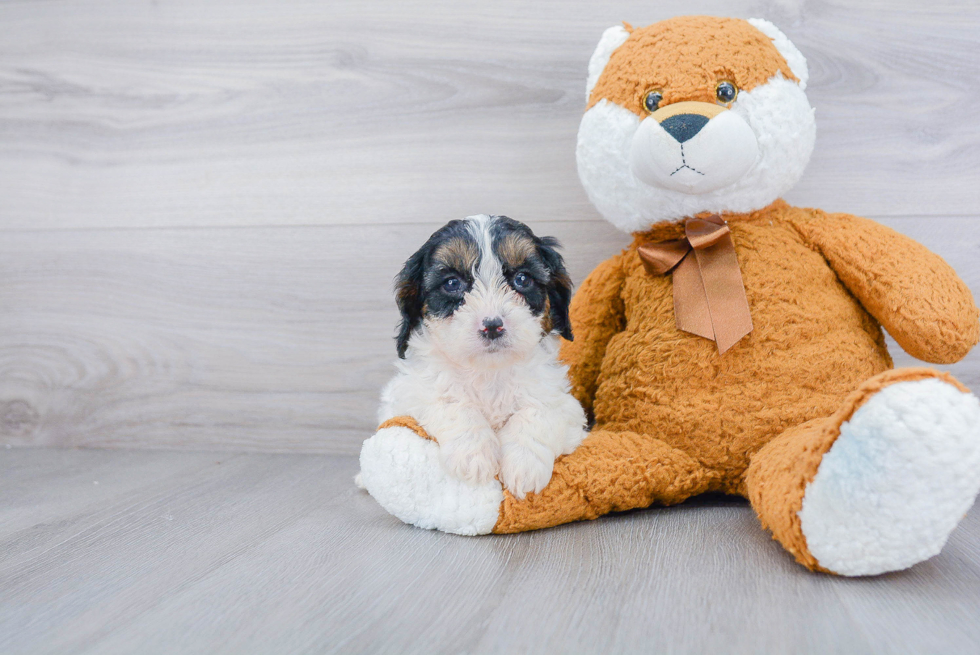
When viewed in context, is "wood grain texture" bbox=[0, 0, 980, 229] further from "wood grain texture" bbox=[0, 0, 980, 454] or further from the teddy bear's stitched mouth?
the teddy bear's stitched mouth

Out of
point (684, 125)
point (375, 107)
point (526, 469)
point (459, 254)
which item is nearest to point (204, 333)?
point (375, 107)

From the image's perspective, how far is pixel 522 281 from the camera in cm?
132

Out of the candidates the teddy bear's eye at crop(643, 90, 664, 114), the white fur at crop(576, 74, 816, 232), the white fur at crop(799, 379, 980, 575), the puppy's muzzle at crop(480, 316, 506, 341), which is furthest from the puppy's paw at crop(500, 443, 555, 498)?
the teddy bear's eye at crop(643, 90, 664, 114)

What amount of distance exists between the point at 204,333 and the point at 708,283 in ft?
4.59

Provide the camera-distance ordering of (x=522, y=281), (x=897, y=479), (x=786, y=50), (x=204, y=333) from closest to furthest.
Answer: (x=897, y=479), (x=522, y=281), (x=786, y=50), (x=204, y=333)

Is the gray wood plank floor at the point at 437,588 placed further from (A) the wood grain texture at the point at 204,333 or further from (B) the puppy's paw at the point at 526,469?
(A) the wood grain texture at the point at 204,333

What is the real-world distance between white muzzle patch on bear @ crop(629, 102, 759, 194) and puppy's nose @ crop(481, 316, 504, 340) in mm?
405

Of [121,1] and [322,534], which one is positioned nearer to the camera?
[322,534]

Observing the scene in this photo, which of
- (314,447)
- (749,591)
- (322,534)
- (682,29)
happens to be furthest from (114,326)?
→ (749,591)

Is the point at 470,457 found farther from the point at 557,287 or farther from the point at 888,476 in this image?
the point at 888,476

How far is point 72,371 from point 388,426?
133 cm

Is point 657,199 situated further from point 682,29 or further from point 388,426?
point 388,426

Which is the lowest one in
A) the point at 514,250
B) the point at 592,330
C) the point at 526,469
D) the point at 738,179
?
the point at 526,469

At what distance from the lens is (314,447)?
206cm
